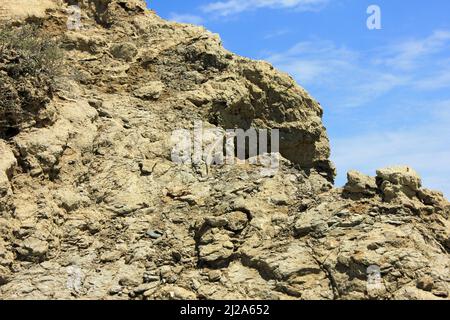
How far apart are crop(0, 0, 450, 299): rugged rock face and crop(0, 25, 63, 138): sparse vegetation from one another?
344 millimetres

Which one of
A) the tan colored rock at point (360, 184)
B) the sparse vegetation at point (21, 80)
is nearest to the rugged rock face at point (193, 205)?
the tan colored rock at point (360, 184)

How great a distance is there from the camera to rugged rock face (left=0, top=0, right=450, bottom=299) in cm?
909

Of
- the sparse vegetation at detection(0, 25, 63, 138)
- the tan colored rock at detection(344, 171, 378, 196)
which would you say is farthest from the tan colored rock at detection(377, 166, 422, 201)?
the sparse vegetation at detection(0, 25, 63, 138)

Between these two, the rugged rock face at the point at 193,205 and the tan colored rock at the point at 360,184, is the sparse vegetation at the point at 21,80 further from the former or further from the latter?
the tan colored rock at the point at 360,184

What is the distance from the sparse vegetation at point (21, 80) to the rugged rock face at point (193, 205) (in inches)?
13.6

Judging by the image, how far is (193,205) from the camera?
35.6 ft

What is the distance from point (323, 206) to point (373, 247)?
5.33 ft

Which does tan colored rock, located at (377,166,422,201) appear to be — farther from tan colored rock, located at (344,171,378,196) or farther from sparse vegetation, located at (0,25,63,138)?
sparse vegetation, located at (0,25,63,138)

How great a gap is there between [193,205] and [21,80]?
4797 millimetres

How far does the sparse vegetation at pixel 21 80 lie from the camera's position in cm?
1080
